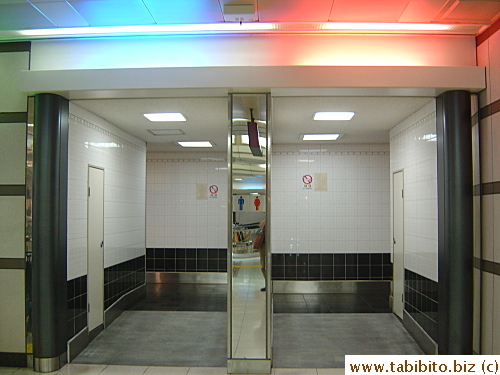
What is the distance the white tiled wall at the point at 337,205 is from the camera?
830 centimetres

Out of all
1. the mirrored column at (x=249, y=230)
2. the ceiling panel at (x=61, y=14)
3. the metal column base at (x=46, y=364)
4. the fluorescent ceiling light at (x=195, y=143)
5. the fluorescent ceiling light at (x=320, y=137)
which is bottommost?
the metal column base at (x=46, y=364)

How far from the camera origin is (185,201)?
940cm

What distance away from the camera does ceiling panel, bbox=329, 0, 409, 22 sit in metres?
3.51

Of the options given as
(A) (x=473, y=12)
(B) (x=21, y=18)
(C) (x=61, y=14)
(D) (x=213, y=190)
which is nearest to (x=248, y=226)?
(C) (x=61, y=14)

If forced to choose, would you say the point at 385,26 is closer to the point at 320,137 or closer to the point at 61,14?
the point at 61,14

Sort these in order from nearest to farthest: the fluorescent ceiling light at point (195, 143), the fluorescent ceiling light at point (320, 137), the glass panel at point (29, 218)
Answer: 1. the glass panel at point (29, 218)
2. the fluorescent ceiling light at point (320, 137)
3. the fluorescent ceiling light at point (195, 143)

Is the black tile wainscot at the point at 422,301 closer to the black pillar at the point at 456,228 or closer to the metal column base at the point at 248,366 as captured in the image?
the black pillar at the point at 456,228

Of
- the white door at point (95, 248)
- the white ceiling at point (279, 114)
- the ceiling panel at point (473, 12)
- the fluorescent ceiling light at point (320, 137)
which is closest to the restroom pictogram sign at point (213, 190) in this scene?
the white ceiling at point (279, 114)

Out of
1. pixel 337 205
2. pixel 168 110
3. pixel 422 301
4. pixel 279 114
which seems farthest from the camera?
pixel 337 205

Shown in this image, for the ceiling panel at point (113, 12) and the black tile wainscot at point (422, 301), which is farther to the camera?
the black tile wainscot at point (422, 301)

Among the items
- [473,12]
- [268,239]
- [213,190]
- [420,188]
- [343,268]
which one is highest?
[473,12]

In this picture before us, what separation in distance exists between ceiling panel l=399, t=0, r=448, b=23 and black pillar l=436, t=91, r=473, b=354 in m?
0.86

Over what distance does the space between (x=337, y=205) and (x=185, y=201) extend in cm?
353

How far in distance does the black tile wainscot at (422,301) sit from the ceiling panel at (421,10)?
2.82m
